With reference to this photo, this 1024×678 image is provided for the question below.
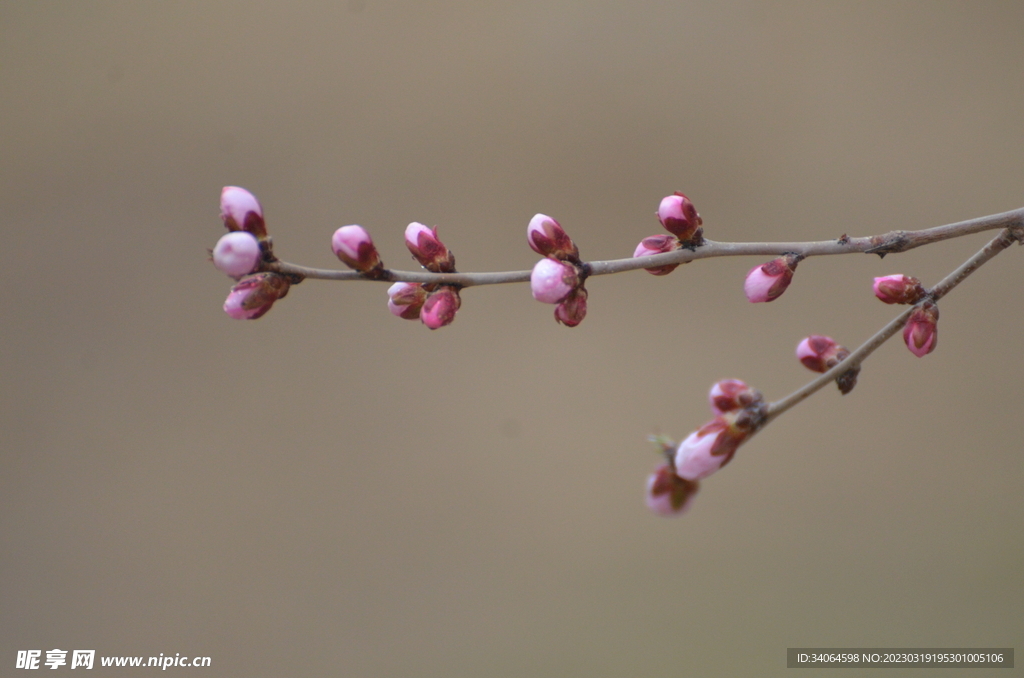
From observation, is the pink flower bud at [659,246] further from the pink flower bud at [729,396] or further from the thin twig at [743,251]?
the pink flower bud at [729,396]

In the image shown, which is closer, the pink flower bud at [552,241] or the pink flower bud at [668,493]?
the pink flower bud at [552,241]

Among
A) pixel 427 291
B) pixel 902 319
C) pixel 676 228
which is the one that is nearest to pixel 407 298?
pixel 427 291

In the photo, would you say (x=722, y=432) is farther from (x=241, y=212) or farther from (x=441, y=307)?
(x=241, y=212)

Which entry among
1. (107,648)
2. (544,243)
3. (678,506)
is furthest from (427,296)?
(107,648)

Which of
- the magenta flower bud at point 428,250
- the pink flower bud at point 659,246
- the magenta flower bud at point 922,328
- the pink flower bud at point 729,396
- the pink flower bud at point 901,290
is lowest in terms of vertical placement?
the pink flower bud at point 729,396

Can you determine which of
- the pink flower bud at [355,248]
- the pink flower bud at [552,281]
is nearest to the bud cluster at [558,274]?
the pink flower bud at [552,281]

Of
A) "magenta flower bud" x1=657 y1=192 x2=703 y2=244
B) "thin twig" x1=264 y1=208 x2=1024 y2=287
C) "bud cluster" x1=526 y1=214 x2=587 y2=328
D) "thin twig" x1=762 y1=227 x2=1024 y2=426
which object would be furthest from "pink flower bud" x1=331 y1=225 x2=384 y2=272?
"thin twig" x1=762 y1=227 x2=1024 y2=426

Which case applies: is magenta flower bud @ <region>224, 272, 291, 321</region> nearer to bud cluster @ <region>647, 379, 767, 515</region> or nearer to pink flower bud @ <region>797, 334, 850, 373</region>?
bud cluster @ <region>647, 379, 767, 515</region>

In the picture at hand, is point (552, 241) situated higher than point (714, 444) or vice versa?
point (552, 241)
